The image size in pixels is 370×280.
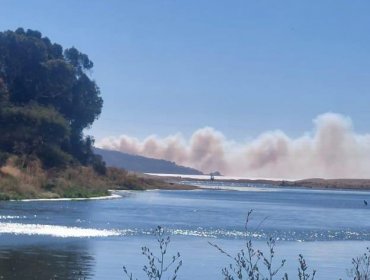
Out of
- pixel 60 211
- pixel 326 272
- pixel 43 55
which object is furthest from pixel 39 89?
pixel 326 272

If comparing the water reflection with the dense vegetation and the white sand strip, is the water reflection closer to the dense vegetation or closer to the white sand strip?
the white sand strip

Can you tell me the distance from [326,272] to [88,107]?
87.0 m

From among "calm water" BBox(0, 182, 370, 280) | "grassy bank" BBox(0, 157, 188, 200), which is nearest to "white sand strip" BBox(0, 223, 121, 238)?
"calm water" BBox(0, 182, 370, 280)

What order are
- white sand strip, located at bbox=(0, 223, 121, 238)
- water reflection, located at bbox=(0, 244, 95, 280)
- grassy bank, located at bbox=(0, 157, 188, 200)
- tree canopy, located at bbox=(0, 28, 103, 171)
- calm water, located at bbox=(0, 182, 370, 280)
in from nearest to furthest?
water reflection, located at bbox=(0, 244, 95, 280), calm water, located at bbox=(0, 182, 370, 280), white sand strip, located at bbox=(0, 223, 121, 238), grassy bank, located at bbox=(0, 157, 188, 200), tree canopy, located at bbox=(0, 28, 103, 171)

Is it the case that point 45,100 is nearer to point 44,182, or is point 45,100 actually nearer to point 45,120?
point 45,120

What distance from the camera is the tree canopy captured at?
9694 centimetres

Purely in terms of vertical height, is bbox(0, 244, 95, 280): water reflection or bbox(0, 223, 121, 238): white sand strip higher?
bbox(0, 223, 121, 238): white sand strip

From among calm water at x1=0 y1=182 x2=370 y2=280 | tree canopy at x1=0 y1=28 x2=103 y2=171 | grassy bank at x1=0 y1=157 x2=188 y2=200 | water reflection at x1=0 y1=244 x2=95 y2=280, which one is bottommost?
water reflection at x1=0 y1=244 x2=95 y2=280

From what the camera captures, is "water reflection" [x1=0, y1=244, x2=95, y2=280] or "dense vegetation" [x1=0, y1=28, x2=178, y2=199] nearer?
"water reflection" [x1=0, y1=244, x2=95, y2=280]

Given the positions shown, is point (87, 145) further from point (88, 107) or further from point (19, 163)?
point (19, 163)

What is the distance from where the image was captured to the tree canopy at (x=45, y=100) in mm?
96938

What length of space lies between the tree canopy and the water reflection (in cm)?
6157

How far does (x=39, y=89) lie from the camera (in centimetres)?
10756

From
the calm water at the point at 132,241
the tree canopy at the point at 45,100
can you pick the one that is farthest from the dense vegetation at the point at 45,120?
the calm water at the point at 132,241
